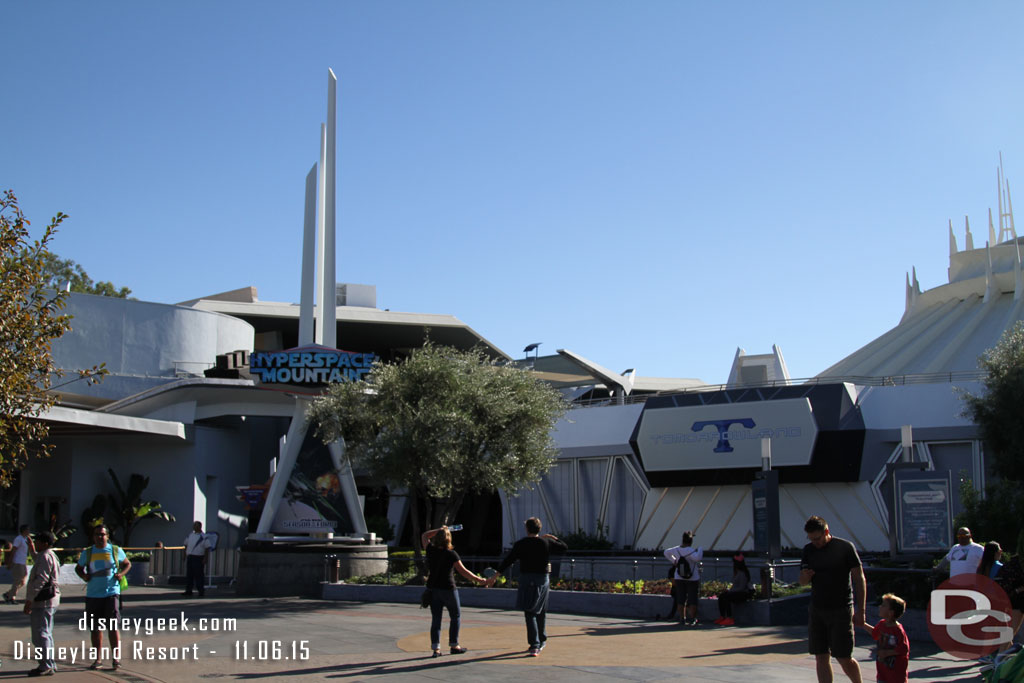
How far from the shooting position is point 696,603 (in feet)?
52.7

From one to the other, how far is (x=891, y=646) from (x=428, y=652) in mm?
6085

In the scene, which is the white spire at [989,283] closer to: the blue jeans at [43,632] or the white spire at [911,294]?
the white spire at [911,294]

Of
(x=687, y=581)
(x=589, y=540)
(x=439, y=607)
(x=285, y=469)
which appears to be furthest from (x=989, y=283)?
(x=439, y=607)

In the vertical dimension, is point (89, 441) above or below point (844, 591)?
above

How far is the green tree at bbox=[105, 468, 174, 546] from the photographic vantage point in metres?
39.5

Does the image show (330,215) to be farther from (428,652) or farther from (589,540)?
(428,652)

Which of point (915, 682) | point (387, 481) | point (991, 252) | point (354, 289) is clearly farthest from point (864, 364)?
point (354, 289)

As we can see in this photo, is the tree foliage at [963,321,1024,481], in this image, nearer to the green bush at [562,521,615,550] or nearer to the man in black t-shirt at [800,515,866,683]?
the green bush at [562,521,615,550]

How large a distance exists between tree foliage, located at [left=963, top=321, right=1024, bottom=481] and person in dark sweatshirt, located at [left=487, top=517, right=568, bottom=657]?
786 inches

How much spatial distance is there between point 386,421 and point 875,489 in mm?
17067

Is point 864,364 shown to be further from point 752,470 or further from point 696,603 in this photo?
point 696,603

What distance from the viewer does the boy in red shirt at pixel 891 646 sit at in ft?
27.9

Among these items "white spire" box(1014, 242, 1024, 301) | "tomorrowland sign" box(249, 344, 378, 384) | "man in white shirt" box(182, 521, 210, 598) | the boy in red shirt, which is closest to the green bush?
"tomorrowland sign" box(249, 344, 378, 384)

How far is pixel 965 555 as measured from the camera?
12.5 m
